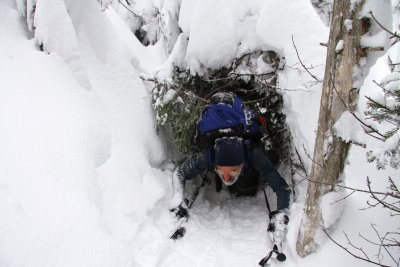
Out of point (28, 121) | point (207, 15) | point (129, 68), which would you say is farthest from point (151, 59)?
point (28, 121)

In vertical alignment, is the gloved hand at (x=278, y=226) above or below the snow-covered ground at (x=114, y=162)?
below

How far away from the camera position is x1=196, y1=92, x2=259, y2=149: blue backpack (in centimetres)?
470

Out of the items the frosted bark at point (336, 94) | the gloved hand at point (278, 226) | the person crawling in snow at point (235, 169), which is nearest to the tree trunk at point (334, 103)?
the frosted bark at point (336, 94)

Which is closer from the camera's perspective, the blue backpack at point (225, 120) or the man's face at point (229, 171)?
the man's face at point (229, 171)

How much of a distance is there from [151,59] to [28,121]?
13.8ft

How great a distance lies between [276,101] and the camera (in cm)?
544

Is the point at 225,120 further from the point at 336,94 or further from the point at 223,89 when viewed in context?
the point at 336,94

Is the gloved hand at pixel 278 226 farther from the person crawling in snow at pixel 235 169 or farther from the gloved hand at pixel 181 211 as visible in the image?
the gloved hand at pixel 181 211

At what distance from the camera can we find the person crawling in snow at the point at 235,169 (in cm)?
429

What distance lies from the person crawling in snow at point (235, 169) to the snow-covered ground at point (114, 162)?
0.17m

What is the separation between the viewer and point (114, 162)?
172 inches

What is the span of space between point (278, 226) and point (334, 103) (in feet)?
6.32

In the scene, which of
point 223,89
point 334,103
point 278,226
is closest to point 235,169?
point 278,226

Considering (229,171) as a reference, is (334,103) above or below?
above
